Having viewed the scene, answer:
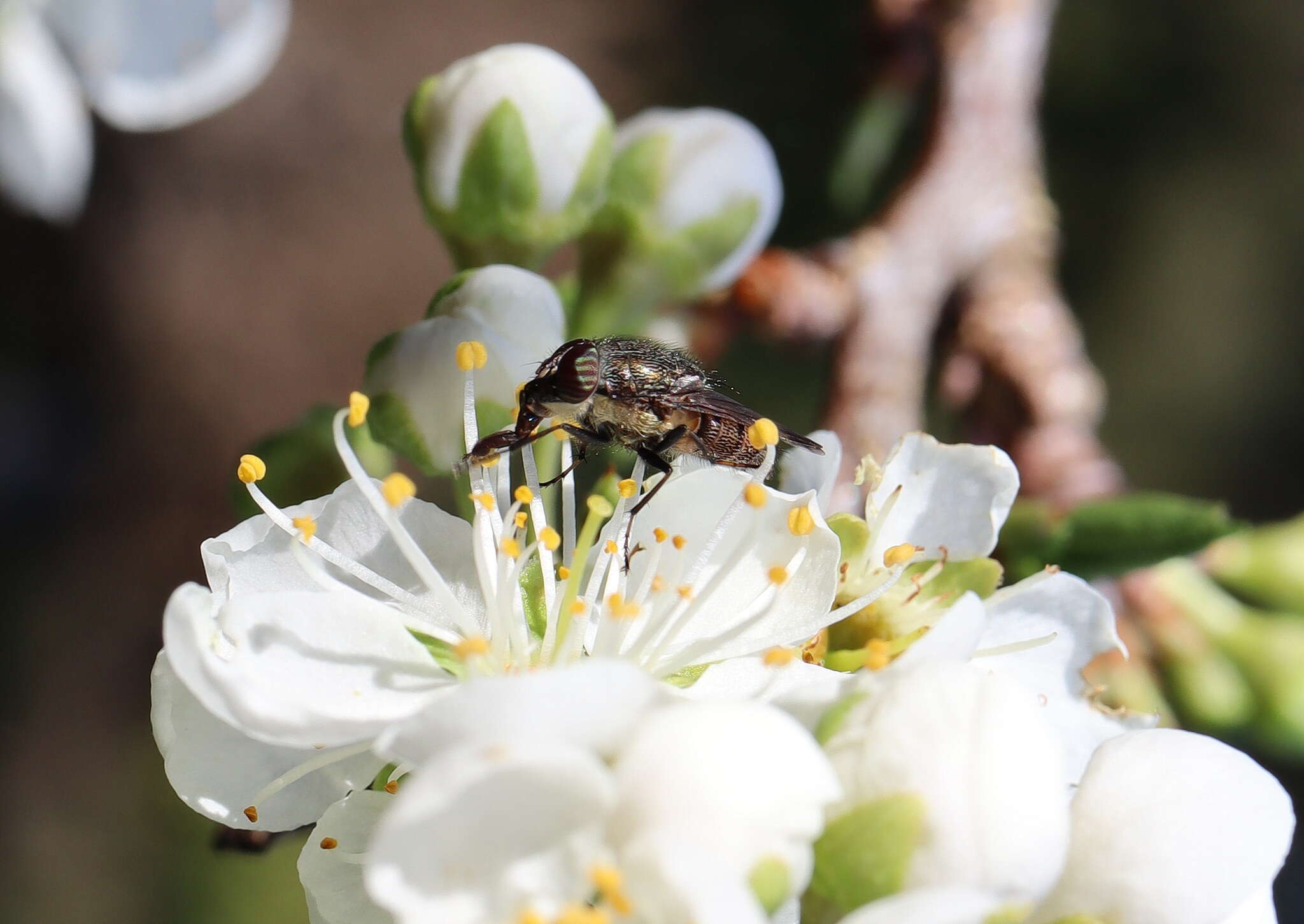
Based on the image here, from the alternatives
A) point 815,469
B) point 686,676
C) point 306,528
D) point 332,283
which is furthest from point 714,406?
point 332,283

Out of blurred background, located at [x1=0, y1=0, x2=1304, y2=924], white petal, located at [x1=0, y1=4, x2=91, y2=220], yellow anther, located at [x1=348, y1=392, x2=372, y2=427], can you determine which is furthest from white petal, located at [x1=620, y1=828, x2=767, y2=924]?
blurred background, located at [x1=0, y1=0, x2=1304, y2=924]

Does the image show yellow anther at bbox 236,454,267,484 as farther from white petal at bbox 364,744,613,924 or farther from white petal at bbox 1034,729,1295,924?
white petal at bbox 1034,729,1295,924

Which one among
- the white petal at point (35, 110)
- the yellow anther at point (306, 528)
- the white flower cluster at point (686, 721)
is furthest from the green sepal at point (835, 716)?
the white petal at point (35, 110)

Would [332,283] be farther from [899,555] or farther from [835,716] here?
[835,716]

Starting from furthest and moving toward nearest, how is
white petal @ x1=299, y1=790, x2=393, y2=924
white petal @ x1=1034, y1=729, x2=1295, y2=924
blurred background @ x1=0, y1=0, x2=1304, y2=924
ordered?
blurred background @ x1=0, y1=0, x2=1304, y2=924 < white petal @ x1=299, y1=790, x2=393, y2=924 < white petal @ x1=1034, y1=729, x2=1295, y2=924

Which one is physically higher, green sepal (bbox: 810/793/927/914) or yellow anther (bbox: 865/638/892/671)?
yellow anther (bbox: 865/638/892/671)

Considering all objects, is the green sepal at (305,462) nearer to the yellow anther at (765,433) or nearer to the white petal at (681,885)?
the yellow anther at (765,433)

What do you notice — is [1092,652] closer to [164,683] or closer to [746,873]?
[746,873]
